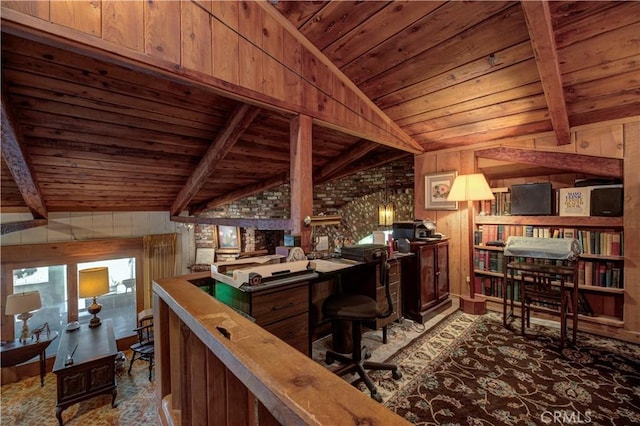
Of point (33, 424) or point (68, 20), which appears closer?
point (68, 20)

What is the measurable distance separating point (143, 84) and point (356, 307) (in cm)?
229

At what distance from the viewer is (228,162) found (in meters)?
3.36

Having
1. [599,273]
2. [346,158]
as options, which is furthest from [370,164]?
[599,273]

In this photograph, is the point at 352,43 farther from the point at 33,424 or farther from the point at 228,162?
the point at 33,424

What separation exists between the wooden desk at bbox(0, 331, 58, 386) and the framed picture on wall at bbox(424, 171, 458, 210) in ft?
18.6

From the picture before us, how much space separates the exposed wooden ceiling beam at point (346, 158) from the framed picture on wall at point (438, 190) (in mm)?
958

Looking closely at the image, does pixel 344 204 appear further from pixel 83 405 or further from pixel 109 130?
pixel 83 405

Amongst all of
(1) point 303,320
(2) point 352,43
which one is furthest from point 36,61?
(1) point 303,320

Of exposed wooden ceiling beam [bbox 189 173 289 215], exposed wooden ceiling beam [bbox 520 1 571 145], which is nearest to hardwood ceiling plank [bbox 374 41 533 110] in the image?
exposed wooden ceiling beam [bbox 520 1 571 145]

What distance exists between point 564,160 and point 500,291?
5.55 ft

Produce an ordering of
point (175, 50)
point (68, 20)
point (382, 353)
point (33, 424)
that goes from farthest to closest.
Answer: point (33, 424)
point (382, 353)
point (175, 50)
point (68, 20)

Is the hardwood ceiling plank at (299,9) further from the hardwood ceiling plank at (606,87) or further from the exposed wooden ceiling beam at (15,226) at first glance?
the exposed wooden ceiling beam at (15,226)

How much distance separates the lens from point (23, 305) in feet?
11.5

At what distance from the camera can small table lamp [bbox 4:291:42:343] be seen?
343 centimetres
